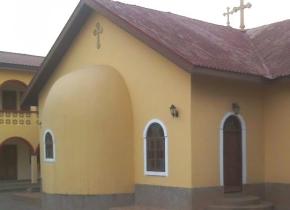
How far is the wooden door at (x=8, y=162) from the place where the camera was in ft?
95.2

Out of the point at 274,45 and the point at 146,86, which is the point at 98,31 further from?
the point at 274,45

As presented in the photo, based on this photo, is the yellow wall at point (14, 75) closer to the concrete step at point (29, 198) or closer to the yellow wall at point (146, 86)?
the concrete step at point (29, 198)

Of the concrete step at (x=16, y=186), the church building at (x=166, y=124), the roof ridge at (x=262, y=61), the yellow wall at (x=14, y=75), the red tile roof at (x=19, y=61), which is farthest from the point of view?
the yellow wall at (x=14, y=75)

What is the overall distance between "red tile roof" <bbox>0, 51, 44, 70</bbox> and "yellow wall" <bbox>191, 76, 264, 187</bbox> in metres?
14.1

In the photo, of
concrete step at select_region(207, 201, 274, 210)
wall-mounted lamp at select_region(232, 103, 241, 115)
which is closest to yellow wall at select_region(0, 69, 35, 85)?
wall-mounted lamp at select_region(232, 103, 241, 115)

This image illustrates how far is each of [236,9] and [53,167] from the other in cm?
960

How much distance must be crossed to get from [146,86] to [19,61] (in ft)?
50.0

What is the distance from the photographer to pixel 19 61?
28766 millimetres

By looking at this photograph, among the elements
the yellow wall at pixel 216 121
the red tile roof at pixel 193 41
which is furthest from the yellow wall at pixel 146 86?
the red tile roof at pixel 193 41

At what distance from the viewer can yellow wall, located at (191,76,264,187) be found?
13.9m

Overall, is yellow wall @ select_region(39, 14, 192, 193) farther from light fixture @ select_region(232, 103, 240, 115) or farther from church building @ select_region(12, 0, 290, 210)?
light fixture @ select_region(232, 103, 240, 115)

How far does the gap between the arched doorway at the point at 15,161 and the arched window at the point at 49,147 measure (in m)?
11.8

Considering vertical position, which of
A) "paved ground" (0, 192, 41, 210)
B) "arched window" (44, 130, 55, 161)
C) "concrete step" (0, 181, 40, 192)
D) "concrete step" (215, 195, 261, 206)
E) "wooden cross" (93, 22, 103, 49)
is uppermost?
"wooden cross" (93, 22, 103, 49)

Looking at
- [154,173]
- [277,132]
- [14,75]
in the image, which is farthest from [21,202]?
[14,75]
